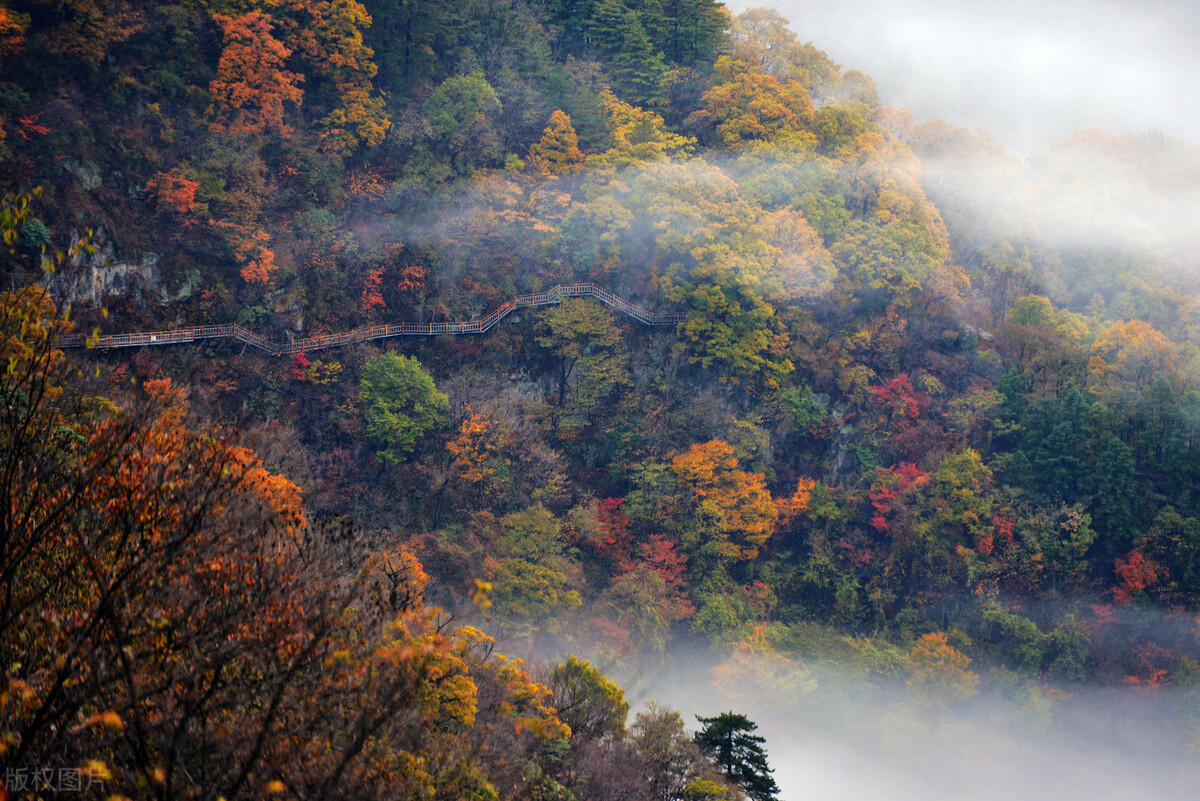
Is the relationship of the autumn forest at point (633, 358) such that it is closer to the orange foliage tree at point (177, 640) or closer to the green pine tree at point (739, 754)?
the green pine tree at point (739, 754)

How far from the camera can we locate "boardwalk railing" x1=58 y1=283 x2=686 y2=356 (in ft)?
85.2

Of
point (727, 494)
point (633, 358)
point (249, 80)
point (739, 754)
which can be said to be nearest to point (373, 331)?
point (249, 80)

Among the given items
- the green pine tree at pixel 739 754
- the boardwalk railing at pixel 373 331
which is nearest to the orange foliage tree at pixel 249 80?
the boardwalk railing at pixel 373 331

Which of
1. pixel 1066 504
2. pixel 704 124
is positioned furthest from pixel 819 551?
pixel 704 124

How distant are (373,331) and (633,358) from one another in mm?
9851

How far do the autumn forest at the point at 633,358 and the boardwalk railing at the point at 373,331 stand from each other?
0.23 metres

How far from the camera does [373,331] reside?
30.0m

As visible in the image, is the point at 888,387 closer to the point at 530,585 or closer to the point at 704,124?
the point at 704,124

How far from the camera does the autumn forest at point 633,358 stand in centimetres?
2639

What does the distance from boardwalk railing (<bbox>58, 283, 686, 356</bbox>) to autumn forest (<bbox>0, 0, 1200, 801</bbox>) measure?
225 millimetres

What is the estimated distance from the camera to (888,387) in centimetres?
3338

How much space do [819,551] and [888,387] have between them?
23.6 feet

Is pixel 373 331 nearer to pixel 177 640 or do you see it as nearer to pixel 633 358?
pixel 633 358

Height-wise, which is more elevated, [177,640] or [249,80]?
[249,80]
